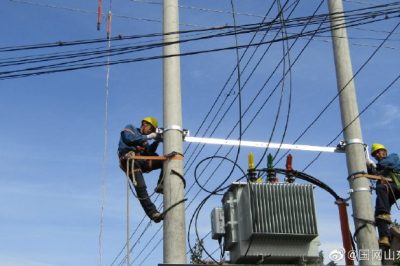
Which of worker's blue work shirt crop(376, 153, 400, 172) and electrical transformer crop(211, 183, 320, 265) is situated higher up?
worker's blue work shirt crop(376, 153, 400, 172)

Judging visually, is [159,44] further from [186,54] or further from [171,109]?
[171,109]

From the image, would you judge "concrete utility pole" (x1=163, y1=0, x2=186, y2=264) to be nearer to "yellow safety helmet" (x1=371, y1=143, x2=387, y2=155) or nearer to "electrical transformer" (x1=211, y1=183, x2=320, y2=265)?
"electrical transformer" (x1=211, y1=183, x2=320, y2=265)

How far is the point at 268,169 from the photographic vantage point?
6676 millimetres

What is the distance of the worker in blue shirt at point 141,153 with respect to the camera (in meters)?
6.38

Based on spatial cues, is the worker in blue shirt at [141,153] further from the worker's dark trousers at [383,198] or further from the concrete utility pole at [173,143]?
the worker's dark trousers at [383,198]

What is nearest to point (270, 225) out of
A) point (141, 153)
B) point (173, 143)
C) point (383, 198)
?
point (173, 143)

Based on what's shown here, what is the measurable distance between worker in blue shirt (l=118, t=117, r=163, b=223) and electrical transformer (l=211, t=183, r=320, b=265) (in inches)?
30.6

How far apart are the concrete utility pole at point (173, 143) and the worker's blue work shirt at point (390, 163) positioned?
346 cm

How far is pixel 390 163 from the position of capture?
323 inches

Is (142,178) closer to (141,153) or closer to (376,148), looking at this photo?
(141,153)

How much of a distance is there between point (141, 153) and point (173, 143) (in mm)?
1021

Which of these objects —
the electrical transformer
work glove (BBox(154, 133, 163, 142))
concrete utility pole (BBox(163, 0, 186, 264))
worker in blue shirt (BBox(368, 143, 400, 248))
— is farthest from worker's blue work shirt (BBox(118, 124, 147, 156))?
worker in blue shirt (BBox(368, 143, 400, 248))

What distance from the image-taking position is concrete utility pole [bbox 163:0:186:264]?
5554mm

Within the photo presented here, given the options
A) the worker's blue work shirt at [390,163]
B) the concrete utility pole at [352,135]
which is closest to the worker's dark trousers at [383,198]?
the worker's blue work shirt at [390,163]
